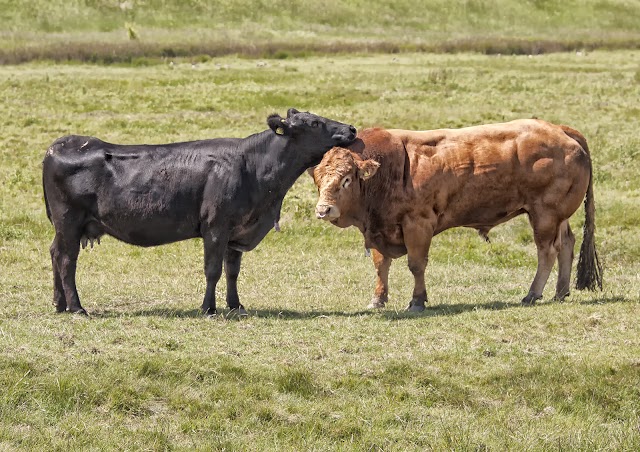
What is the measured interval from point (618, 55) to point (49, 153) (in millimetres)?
52954

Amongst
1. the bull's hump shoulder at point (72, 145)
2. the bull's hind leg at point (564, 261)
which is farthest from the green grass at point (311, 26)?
the bull's hind leg at point (564, 261)

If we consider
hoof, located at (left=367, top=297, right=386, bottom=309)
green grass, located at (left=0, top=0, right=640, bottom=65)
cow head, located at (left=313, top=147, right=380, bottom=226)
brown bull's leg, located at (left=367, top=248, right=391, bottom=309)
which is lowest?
green grass, located at (left=0, top=0, right=640, bottom=65)

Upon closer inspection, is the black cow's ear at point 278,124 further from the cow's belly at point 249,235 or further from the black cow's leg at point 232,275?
the black cow's leg at point 232,275

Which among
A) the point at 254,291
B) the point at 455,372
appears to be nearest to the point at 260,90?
the point at 254,291

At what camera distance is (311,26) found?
302 ft

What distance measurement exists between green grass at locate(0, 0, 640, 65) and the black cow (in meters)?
45.7

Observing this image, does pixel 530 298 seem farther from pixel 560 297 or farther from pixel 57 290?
pixel 57 290

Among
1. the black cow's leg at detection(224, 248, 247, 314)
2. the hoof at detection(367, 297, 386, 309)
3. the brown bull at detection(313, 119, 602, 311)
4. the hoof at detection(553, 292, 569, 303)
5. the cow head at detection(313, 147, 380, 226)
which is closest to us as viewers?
the cow head at detection(313, 147, 380, 226)

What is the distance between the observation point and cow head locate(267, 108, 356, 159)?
14.3 m

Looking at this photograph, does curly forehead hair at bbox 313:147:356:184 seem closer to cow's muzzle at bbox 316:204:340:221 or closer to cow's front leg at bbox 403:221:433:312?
cow's muzzle at bbox 316:204:340:221

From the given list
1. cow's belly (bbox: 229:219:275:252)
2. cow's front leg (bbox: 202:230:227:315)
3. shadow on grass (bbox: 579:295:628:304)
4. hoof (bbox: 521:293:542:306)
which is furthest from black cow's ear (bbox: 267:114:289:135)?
shadow on grass (bbox: 579:295:628:304)

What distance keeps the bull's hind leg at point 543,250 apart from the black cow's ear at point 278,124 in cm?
347

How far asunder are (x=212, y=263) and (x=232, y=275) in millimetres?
582

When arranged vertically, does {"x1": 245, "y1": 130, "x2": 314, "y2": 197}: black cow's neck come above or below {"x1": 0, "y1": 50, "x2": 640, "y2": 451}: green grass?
above
